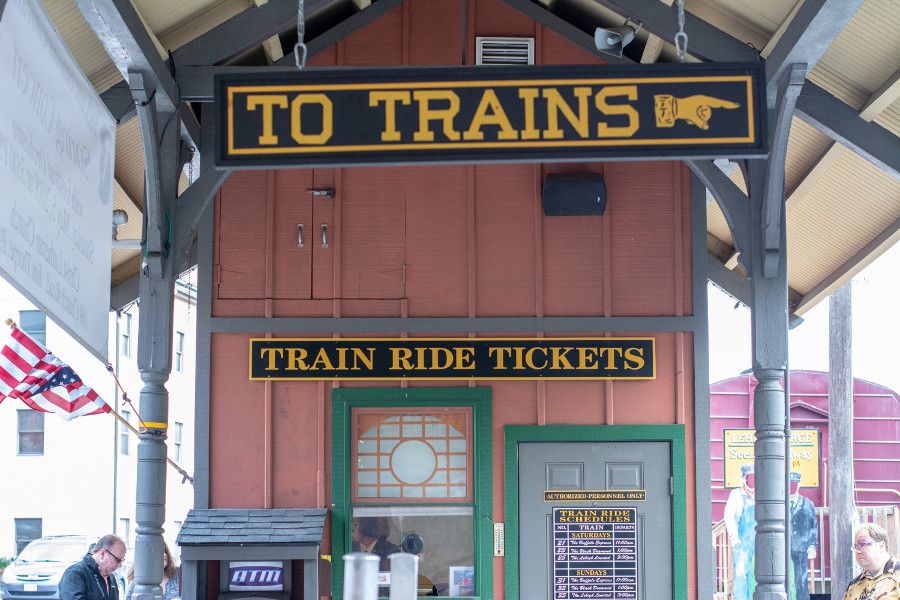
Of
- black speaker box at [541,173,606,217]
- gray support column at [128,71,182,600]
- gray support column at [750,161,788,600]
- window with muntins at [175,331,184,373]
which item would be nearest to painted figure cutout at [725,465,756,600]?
black speaker box at [541,173,606,217]

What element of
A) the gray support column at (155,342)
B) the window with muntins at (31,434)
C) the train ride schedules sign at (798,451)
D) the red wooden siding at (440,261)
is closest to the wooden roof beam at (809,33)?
the red wooden siding at (440,261)

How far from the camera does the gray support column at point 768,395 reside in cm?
880

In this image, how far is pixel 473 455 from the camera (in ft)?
34.0

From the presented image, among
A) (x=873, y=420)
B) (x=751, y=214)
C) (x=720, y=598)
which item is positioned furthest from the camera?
(x=873, y=420)

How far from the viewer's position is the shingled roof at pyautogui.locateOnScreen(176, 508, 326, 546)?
964 centimetres

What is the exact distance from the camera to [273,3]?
9586mm

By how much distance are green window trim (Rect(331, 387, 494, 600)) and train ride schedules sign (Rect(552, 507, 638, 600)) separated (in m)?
0.57

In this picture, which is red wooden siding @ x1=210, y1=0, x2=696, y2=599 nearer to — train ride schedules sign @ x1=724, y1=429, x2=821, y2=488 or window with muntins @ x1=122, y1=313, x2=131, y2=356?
train ride schedules sign @ x1=724, y1=429, x2=821, y2=488

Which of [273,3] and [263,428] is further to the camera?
[263,428]

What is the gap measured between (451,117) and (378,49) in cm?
509

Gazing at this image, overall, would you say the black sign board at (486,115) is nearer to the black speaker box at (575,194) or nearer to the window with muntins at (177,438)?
the black speaker box at (575,194)

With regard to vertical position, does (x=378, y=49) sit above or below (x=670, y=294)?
above

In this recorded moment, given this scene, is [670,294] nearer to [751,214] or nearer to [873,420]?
[751,214]

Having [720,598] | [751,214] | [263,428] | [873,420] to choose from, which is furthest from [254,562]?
[873,420]
